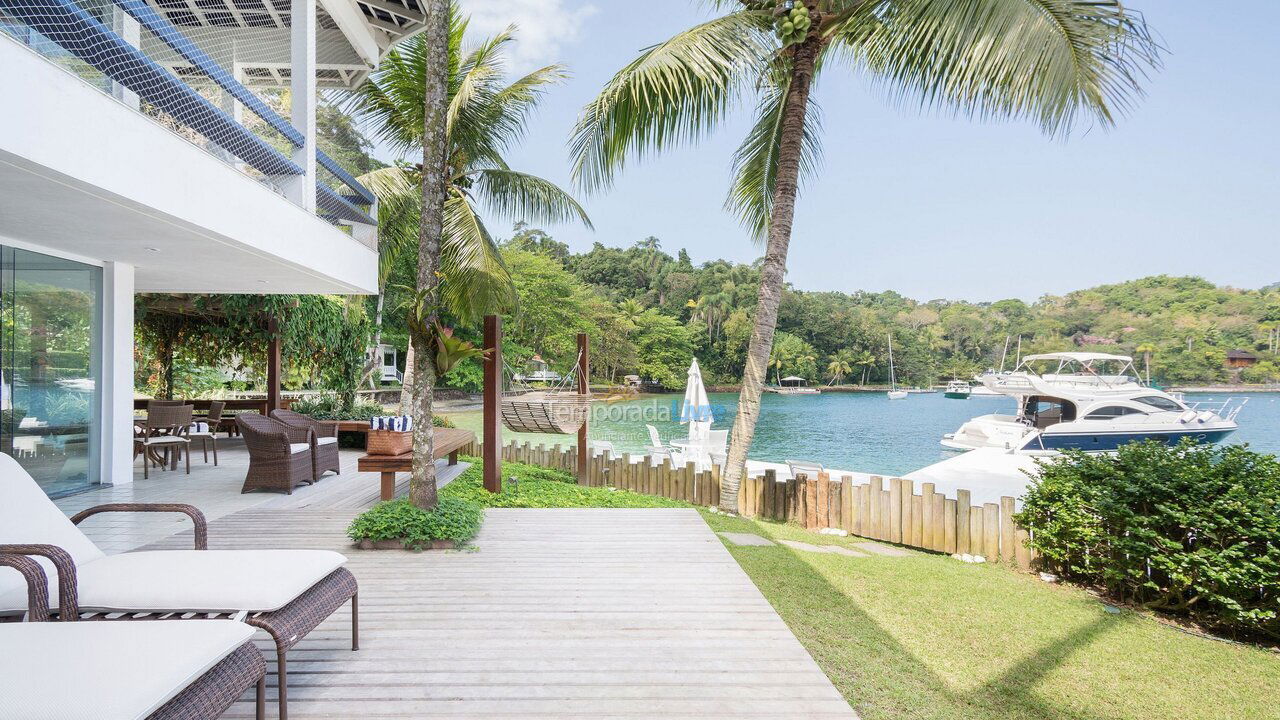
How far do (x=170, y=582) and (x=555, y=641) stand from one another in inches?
60.8

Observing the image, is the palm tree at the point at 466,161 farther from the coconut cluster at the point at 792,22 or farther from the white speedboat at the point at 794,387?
the white speedboat at the point at 794,387

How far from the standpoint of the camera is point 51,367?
589cm

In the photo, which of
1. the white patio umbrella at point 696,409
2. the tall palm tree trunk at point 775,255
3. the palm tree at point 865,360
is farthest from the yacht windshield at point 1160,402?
the palm tree at point 865,360

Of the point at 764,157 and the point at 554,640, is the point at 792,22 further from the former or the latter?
the point at 554,640

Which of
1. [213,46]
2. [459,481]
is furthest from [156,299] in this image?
[459,481]

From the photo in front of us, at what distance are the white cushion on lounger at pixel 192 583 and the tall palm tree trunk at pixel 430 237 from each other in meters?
1.96

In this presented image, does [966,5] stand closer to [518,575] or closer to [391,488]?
[518,575]

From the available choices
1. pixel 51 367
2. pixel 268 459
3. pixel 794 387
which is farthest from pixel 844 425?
pixel 51 367

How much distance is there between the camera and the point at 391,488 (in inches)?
228

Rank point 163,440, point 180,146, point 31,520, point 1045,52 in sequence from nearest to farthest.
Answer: point 31,520 < point 180,146 < point 1045,52 < point 163,440

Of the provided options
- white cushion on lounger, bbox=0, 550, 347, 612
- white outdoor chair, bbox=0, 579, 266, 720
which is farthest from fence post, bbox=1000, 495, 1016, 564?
white outdoor chair, bbox=0, 579, 266, 720

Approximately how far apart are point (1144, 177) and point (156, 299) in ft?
243

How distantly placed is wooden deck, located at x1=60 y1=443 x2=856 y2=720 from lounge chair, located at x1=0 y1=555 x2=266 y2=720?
1.78 ft

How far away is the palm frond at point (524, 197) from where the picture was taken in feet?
32.0
